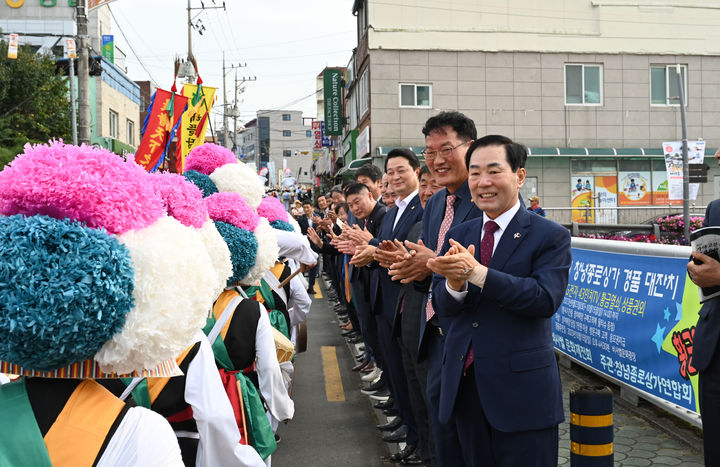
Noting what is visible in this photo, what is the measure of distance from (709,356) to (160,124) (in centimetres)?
725

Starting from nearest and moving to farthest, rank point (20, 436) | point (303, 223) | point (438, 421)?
1. point (20, 436)
2. point (438, 421)
3. point (303, 223)

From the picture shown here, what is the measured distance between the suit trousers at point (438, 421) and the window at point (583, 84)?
22.8 m

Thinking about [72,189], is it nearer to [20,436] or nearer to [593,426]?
[20,436]

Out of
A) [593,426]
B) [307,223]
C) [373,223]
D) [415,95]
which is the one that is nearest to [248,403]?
[593,426]

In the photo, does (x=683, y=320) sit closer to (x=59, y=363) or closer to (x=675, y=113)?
(x=59, y=363)

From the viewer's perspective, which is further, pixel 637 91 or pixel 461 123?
pixel 637 91

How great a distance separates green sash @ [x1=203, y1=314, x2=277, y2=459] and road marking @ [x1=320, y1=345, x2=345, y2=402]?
3.38m

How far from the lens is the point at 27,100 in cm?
2138

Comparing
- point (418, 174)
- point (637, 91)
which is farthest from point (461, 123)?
point (637, 91)

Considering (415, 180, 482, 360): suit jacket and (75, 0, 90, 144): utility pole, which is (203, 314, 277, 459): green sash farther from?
(75, 0, 90, 144): utility pole

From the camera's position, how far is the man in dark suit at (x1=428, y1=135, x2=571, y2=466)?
2725 mm

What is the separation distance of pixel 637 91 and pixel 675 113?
1.88m

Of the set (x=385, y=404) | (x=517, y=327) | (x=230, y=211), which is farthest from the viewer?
(x=385, y=404)

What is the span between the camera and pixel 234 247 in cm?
350
